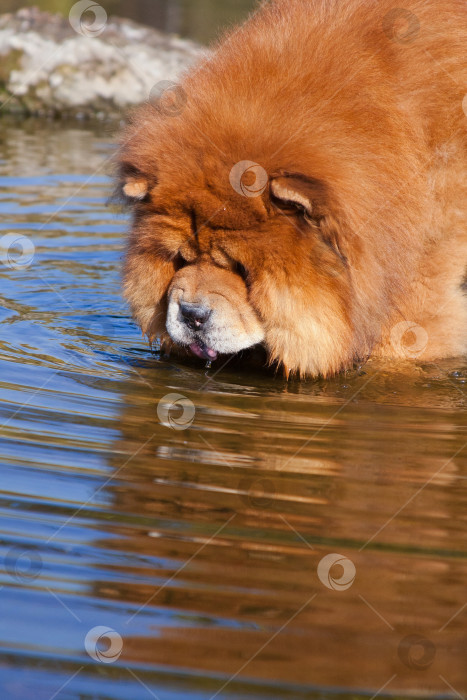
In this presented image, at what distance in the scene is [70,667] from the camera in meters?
2.13

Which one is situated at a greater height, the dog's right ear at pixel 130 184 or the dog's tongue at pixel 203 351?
the dog's right ear at pixel 130 184

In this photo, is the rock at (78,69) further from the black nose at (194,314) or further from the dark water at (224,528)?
the black nose at (194,314)

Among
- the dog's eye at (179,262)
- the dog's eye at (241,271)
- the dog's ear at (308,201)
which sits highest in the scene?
the dog's ear at (308,201)

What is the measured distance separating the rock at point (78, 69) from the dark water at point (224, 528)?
8095 mm

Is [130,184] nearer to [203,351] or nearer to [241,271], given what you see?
[241,271]

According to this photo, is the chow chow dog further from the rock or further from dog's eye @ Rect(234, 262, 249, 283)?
the rock

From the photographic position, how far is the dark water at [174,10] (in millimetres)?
16516

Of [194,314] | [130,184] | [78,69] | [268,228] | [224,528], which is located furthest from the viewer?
[78,69]

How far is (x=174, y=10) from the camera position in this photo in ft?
64.5

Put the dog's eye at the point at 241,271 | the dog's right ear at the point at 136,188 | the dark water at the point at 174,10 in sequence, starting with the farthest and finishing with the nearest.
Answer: the dark water at the point at 174,10 → the dog's right ear at the point at 136,188 → the dog's eye at the point at 241,271

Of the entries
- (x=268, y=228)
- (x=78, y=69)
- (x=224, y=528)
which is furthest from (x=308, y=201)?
(x=78, y=69)

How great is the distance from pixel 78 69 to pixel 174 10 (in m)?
8.29

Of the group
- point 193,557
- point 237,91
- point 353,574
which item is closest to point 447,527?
A: point 353,574

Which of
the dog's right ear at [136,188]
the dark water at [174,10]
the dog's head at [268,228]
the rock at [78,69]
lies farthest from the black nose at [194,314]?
the dark water at [174,10]
